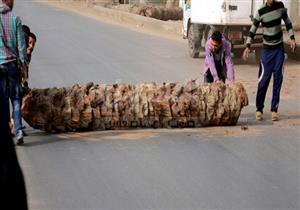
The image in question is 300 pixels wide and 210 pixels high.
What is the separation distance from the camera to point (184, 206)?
5.70m

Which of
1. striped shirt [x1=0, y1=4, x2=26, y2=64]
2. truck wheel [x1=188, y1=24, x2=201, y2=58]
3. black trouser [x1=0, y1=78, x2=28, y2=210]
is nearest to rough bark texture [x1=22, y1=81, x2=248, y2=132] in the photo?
striped shirt [x1=0, y1=4, x2=26, y2=64]

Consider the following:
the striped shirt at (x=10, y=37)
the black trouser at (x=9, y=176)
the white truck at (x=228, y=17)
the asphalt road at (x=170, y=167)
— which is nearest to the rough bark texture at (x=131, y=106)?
the asphalt road at (x=170, y=167)

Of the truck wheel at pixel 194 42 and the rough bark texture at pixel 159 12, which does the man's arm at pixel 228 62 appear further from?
the rough bark texture at pixel 159 12

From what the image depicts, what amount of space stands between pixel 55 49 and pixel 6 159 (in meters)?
17.7

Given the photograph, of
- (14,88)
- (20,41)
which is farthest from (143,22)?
(20,41)

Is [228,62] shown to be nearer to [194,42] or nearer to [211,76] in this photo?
[211,76]

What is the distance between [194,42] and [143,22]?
9336 mm

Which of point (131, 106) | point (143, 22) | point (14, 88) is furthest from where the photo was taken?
point (143, 22)

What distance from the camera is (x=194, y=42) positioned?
60.4 feet

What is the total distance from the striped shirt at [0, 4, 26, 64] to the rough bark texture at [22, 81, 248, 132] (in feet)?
2.16

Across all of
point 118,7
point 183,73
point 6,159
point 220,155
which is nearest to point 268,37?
point 220,155

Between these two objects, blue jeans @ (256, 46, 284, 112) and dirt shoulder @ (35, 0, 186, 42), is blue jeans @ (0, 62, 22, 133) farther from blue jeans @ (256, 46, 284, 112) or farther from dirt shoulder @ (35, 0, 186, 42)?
dirt shoulder @ (35, 0, 186, 42)

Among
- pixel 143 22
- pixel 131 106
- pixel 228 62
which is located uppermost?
pixel 228 62

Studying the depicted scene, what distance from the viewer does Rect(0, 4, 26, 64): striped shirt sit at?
7969 mm
